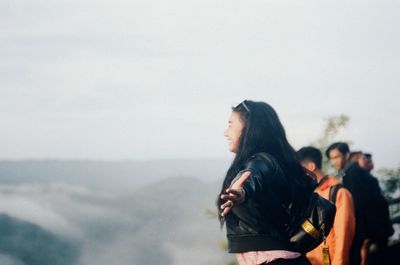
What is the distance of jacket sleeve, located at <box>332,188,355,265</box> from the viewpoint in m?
4.29

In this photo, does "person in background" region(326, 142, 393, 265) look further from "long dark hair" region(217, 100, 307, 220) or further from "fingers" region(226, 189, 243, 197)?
"fingers" region(226, 189, 243, 197)

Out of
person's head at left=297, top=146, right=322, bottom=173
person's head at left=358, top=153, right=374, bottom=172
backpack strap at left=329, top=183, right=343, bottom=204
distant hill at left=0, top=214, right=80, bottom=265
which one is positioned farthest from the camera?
distant hill at left=0, top=214, right=80, bottom=265

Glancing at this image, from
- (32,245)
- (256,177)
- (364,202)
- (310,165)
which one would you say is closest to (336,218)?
(310,165)

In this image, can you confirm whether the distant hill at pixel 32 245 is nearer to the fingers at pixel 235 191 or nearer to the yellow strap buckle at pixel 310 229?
the yellow strap buckle at pixel 310 229

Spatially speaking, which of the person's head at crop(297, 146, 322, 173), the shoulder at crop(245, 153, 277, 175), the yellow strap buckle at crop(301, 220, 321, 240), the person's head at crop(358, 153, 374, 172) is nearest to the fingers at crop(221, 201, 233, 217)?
the shoulder at crop(245, 153, 277, 175)

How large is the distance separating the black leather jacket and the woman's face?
141mm

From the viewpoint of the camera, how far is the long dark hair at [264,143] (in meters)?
2.86

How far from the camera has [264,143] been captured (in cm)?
288

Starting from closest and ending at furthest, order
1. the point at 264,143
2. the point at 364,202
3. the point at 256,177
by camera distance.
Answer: the point at 256,177 → the point at 264,143 → the point at 364,202

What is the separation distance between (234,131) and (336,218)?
1.86m

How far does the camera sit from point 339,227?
4.41 m

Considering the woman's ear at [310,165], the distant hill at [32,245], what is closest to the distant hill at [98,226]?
the distant hill at [32,245]

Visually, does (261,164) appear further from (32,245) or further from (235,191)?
(32,245)

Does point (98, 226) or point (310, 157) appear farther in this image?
point (98, 226)
